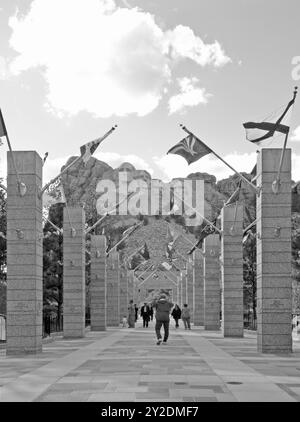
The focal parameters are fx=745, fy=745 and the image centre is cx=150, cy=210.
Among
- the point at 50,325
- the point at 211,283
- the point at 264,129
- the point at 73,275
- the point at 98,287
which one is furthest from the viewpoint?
the point at 98,287

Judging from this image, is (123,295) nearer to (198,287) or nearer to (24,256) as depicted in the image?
(198,287)

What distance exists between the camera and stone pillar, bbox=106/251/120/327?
5125 cm

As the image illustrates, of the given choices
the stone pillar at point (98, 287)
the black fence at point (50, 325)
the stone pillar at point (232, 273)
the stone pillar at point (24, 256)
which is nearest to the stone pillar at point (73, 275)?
the black fence at point (50, 325)

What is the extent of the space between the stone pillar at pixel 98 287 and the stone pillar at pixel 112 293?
29.0ft

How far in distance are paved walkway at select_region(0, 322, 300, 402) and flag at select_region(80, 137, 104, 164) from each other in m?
6.54

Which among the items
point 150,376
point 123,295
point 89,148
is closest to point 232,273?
point 89,148

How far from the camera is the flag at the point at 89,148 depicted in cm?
2462

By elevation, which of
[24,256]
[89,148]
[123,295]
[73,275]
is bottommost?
[123,295]

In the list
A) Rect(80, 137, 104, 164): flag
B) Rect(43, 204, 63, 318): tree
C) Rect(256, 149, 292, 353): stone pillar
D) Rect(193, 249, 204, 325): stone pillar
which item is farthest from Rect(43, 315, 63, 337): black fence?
Rect(256, 149, 292, 353): stone pillar

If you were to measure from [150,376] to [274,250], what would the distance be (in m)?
8.90

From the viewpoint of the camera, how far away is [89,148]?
24688 millimetres

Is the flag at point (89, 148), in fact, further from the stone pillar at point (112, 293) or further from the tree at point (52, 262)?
the stone pillar at point (112, 293)
